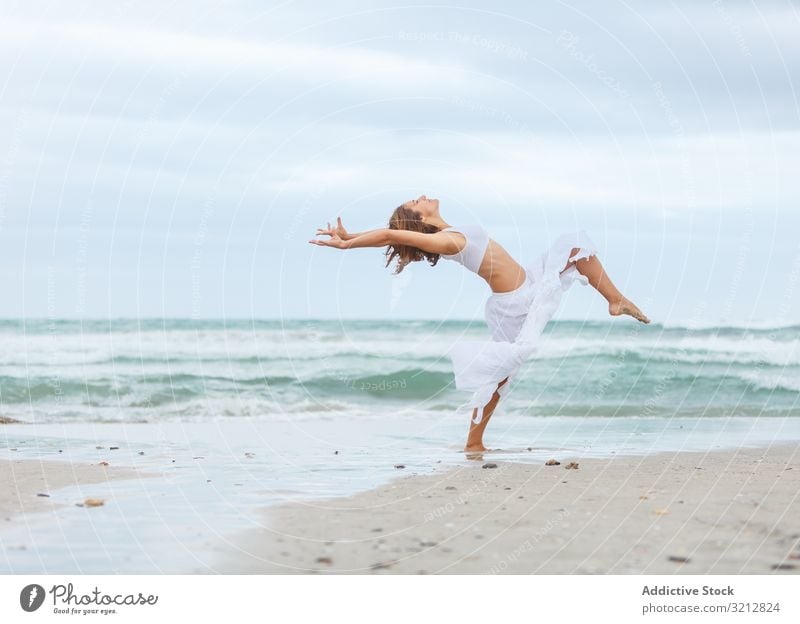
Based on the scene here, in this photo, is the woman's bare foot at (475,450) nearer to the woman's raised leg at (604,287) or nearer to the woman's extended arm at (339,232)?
the woman's raised leg at (604,287)

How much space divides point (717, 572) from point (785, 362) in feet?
67.2

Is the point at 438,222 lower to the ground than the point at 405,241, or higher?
higher

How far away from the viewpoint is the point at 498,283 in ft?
37.3

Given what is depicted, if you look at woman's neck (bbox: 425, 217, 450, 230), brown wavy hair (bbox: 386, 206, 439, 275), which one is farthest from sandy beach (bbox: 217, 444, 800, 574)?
woman's neck (bbox: 425, 217, 450, 230)

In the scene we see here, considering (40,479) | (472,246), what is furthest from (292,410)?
(40,479)

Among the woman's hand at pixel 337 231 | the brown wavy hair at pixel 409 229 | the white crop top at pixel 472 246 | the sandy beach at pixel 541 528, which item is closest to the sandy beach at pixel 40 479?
the sandy beach at pixel 541 528

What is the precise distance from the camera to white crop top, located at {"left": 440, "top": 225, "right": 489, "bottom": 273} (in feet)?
36.3

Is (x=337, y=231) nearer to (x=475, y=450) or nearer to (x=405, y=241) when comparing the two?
(x=405, y=241)

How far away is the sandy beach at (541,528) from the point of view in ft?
21.6

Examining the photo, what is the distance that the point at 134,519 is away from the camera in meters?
7.79

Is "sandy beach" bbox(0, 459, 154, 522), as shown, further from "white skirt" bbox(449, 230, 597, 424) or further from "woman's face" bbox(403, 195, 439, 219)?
"woman's face" bbox(403, 195, 439, 219)

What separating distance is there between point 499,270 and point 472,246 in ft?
1.48
